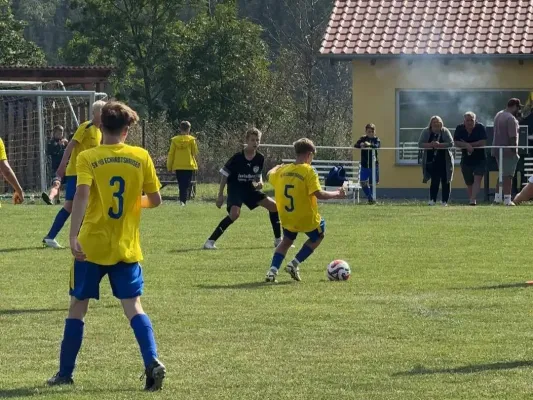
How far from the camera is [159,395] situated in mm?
7418

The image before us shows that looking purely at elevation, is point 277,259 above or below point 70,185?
below

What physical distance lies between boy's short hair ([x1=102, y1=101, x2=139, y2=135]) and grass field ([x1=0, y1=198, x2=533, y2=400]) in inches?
58.2

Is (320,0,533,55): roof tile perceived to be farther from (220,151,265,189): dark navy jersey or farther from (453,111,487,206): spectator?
(220,151,265,189): dark navy jersey

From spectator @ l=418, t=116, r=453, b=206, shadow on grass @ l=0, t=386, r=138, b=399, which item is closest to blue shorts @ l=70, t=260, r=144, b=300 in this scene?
shadow on grass @ l=0, t=386, r=138, b=399

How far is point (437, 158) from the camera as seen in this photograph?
23.3m

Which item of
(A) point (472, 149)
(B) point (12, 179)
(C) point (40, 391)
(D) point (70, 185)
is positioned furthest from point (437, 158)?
(C) point (40, 391)

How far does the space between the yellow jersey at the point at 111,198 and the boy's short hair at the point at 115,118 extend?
118mm

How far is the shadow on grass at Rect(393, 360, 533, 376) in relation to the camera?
8.07 meters

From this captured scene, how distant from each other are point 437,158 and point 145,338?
1630 cm

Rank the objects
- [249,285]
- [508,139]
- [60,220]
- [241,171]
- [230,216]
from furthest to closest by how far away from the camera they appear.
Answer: [508,139], [230,216], [241,171], [60,220], [249,285]

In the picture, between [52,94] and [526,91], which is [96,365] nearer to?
[52,94]

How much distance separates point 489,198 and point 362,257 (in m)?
10.6

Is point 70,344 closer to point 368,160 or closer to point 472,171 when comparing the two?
point 472,171

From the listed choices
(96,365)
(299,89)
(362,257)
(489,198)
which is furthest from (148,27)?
(96,365)
